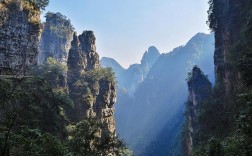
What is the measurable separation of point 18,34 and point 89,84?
18.8 m

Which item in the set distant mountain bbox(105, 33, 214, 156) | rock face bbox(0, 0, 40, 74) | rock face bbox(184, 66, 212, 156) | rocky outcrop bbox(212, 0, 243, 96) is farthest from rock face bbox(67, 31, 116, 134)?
distant mountain bbox(105, 33, 214, 156)

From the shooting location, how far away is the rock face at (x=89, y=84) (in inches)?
2137

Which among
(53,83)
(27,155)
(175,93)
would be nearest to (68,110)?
(53,83)

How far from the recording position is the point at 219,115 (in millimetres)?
41594

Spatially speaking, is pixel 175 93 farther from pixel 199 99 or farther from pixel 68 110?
pixel 68 110

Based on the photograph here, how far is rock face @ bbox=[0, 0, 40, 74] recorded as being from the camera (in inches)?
1585

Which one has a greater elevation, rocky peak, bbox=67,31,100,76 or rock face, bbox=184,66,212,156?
rocky peak, bbox=67,31,100,76

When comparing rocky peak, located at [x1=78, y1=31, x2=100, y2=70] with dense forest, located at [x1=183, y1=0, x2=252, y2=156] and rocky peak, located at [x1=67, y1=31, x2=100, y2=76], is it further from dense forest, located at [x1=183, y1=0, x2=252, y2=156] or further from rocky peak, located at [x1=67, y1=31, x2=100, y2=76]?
dense forest, located at [x1=183, y1=0, x2=252, y2=156]

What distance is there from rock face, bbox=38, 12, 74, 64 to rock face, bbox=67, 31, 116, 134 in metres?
32.4

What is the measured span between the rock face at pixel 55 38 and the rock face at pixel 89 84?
32.4 meters

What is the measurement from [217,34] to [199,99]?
64.9 feet

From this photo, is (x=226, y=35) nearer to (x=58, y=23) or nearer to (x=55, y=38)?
(x=55, y=38)

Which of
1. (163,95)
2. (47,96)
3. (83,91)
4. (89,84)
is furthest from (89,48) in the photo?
(163,95)

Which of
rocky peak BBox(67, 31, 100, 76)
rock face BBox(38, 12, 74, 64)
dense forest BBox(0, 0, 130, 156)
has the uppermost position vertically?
rock face BBox(38, 12, 74, 64)
